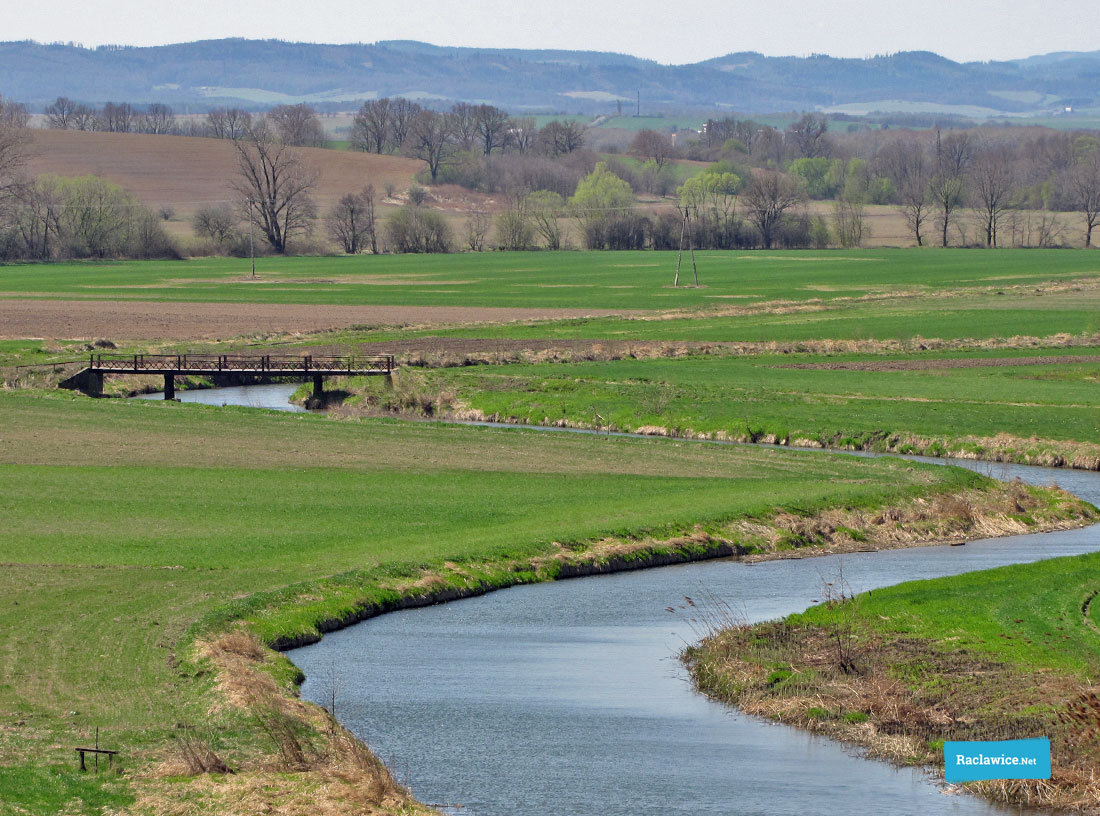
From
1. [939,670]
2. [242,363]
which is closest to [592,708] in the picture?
[939,670]

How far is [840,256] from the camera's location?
178m

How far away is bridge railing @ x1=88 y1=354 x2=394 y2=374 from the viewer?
76625 mm

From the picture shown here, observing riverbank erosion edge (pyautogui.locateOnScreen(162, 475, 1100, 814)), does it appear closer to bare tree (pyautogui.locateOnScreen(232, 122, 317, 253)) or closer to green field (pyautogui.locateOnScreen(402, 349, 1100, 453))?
green field (pyautogui.locateOnScreen(402, 349, 1100, 453))

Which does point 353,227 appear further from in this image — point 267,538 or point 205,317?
point 267,538

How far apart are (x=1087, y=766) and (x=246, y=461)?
3523 centimetres

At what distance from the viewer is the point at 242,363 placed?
81.9 meters

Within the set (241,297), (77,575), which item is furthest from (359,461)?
(241,297)

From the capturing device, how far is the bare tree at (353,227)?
7579 inches

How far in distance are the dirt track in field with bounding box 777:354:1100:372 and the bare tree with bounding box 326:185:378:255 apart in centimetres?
11884

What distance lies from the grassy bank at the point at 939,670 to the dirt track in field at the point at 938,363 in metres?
43.9

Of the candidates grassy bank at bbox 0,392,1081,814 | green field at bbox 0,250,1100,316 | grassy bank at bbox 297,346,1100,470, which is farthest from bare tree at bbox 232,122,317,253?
grassy bank at bbox 0,392,1081,814

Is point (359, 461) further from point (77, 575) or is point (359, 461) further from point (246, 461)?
point (77, 575)

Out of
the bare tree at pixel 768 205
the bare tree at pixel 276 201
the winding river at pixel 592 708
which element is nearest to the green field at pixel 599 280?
the bare tree at pixel 276 201

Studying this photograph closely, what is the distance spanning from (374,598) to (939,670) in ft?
44.8
